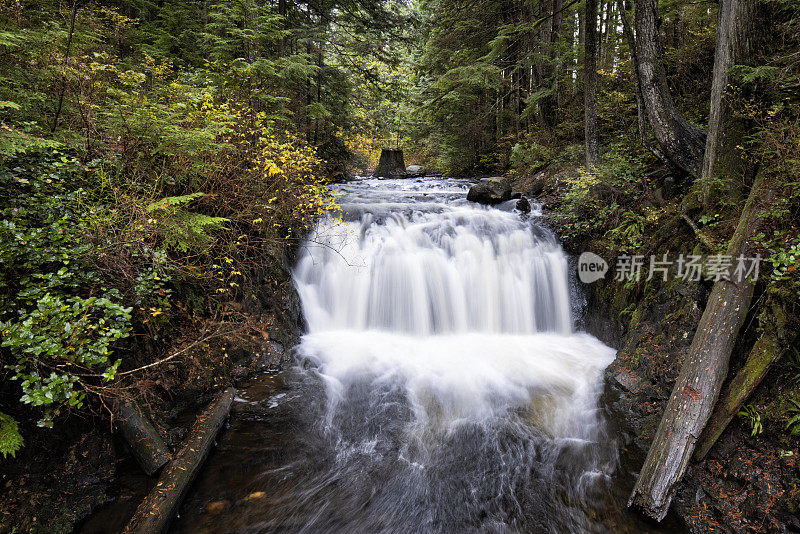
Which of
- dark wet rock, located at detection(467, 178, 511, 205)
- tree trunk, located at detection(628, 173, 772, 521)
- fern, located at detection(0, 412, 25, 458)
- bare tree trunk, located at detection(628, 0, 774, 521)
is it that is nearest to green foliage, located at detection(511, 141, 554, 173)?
dark wet rock, located at detection(467, 178, 511, 205)

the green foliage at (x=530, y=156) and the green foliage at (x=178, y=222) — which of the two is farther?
the green foliage at (x=530, y=156)

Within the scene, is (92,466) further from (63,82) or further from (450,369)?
(450,369)

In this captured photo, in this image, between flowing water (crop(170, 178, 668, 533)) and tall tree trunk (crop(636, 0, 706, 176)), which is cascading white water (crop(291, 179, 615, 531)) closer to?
flowing water (crop(170, 178, 668, 533))

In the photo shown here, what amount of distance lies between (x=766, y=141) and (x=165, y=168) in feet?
24.0

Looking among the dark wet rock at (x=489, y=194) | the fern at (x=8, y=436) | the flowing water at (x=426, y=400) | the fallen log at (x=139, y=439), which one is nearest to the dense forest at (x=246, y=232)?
the fern at (x=8, y=436)

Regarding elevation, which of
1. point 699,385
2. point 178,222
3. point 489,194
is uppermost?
point 489,194

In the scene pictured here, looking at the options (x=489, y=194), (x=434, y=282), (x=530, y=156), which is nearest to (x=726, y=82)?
(x=434, y=282)

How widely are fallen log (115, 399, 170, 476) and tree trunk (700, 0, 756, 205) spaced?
7.43 m

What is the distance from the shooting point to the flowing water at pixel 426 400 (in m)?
3.49

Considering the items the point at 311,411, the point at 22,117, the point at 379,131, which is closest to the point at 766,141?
the point at 311,411

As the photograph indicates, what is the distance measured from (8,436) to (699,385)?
19.0 feet

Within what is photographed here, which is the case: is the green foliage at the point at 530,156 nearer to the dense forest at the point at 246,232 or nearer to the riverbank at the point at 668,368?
the dense forest at the point at 246,232

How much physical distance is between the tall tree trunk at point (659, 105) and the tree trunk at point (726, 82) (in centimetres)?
77

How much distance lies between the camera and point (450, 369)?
239 inches
